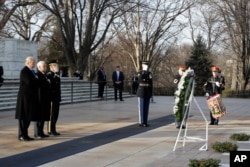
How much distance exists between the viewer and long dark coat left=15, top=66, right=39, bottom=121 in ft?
34.3

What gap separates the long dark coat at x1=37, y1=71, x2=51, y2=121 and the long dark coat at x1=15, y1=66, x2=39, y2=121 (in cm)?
29

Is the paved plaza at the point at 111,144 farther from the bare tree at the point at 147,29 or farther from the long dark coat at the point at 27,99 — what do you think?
the bare tree at the point at 147,29

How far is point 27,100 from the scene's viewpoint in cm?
1052

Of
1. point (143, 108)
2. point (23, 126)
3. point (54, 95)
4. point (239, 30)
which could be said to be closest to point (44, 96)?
point (54, 95)

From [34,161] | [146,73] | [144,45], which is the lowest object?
[34,161]

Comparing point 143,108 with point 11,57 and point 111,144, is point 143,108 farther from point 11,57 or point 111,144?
point 11,57

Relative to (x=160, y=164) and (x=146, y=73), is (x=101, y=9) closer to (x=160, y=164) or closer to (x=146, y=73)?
(x=146, y=73)

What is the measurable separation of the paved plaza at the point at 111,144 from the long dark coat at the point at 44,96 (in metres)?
0.59

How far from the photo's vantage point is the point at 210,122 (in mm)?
14867

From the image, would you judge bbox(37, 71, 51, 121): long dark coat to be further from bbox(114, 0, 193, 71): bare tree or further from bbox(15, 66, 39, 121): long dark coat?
bbox(114, 0, 193, 71): bare tree

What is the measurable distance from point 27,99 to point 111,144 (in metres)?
2.19

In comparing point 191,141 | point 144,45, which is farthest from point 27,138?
point 144,45

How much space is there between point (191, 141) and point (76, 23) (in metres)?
29.4

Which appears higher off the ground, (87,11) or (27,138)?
(87,11)
